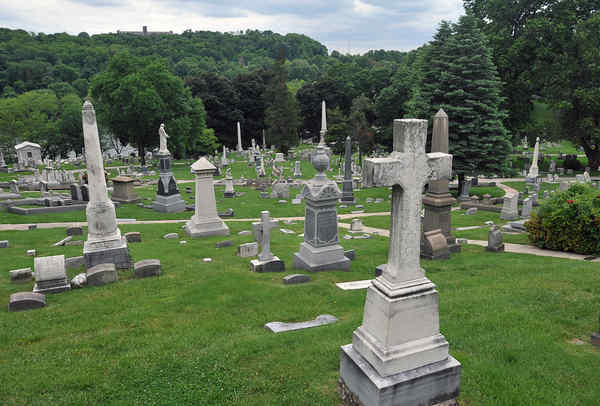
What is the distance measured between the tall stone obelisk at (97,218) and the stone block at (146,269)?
2.67 feet

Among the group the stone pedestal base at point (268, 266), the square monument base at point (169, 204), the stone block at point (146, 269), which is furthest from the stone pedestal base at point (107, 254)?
the square monument base at point (169, 204)

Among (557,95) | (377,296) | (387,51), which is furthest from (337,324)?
(387,51)

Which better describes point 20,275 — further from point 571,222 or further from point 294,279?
point 571,222

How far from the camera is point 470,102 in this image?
2144 centimetres

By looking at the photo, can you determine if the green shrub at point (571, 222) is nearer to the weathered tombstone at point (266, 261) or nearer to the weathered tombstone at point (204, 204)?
the weathered tombstone at point (266, 261)

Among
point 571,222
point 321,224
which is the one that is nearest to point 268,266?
point 321,224

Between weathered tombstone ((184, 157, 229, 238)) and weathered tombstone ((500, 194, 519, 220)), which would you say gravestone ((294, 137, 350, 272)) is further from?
weathered tombstone ((500, 194, 519, 220))

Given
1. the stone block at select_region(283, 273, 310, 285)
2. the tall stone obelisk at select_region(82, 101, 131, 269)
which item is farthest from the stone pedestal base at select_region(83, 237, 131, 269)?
the stone block at select_region(283, 273, 310, 285)

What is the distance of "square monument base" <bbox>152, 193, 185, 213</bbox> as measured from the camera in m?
19.6

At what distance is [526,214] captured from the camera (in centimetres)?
1722

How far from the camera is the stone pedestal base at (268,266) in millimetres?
9375

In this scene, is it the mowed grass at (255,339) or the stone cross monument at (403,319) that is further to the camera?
the mowed grass at (255,339)

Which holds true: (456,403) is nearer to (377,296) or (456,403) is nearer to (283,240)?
(377,296)

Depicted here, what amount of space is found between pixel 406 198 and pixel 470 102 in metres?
19.9
